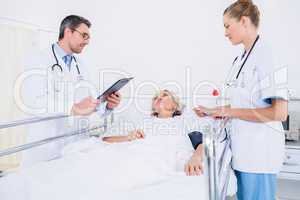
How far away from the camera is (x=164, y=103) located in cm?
216

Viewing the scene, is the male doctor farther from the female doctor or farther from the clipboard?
the female doctor

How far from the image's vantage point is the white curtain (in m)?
3.06

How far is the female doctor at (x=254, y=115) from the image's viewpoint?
56.2 inches

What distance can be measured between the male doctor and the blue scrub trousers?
0.95 metres

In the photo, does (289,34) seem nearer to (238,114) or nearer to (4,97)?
(238,114)

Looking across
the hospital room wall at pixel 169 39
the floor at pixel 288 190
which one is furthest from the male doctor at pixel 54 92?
the floor at pixel 288 190

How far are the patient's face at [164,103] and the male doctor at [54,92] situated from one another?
27 cm

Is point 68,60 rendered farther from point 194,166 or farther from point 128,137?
point 194,166

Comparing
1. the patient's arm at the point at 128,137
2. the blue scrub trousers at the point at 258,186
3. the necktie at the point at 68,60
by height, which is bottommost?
the blue scrub trousers at the point at 258,186

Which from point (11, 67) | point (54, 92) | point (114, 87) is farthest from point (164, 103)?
point (11, 67)

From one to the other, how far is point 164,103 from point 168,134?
0.95 feet

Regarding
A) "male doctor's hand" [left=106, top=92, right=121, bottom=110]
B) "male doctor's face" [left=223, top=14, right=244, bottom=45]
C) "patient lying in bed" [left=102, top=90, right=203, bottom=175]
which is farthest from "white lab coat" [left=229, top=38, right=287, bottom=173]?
"male doctor's hand" [left=106, top=92, right=121, bottom=110]

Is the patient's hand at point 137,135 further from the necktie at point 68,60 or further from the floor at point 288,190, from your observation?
the floor at point 288,190

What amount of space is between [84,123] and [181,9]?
1.22 m
